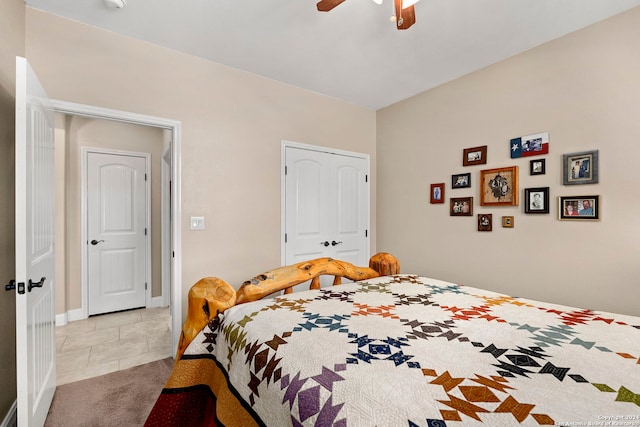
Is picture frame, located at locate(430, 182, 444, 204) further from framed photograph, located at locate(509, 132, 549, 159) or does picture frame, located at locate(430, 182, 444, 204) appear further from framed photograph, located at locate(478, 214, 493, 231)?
framed photograph, located at locate(509, 132, 549, 159)

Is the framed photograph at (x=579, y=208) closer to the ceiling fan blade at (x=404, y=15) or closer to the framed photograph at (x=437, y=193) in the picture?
the framed photograph at (x=437, y=193)

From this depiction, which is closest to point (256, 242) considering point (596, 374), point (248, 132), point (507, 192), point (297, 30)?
point (248, 132)

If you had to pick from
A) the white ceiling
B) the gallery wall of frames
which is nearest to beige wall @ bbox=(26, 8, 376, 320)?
the white ceiling

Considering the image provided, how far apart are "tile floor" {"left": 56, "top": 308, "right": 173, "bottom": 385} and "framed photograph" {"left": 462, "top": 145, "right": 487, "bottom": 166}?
3.32 meters

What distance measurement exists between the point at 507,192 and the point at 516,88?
899 millimetres

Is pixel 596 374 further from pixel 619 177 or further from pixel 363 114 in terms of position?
pixel 363 114

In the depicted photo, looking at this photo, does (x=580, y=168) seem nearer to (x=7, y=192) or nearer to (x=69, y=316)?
(x=7, y=192)

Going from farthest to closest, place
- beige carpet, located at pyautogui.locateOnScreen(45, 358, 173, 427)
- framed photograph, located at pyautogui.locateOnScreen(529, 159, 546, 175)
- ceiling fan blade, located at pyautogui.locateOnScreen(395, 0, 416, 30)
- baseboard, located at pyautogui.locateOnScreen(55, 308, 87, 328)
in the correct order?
1. baseboard, located at pyautogui.locateOnScreen(55, 308, 87, 328)
2. framed photograph, located at pyautogui.locateOnScreen(529, 159, 546, 175)
3. beige carpet, located at pyautogui.locateOnScreen(45, 358, 173, 427)
4. ceiling fan blade, located at pyautogui.locateOnScreen(395, 0, 416, 30)

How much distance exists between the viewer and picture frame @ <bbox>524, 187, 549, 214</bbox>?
8.10 ft

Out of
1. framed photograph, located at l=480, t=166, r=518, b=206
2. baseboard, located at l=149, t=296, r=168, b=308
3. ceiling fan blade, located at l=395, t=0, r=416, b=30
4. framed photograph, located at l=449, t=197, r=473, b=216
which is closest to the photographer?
ceiling fan blade, located at l=395, t=0, r=416, b=30

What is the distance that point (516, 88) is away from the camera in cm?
267

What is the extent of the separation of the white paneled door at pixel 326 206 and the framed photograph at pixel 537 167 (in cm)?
181

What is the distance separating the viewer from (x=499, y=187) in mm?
2775

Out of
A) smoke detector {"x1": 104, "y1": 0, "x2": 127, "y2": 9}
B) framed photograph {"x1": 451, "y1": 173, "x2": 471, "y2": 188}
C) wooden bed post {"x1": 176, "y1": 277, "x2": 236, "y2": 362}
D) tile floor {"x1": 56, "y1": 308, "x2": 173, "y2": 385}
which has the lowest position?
tile floor {"x1": 56, "y1": 308, "x2": 173, "y2": 385}
